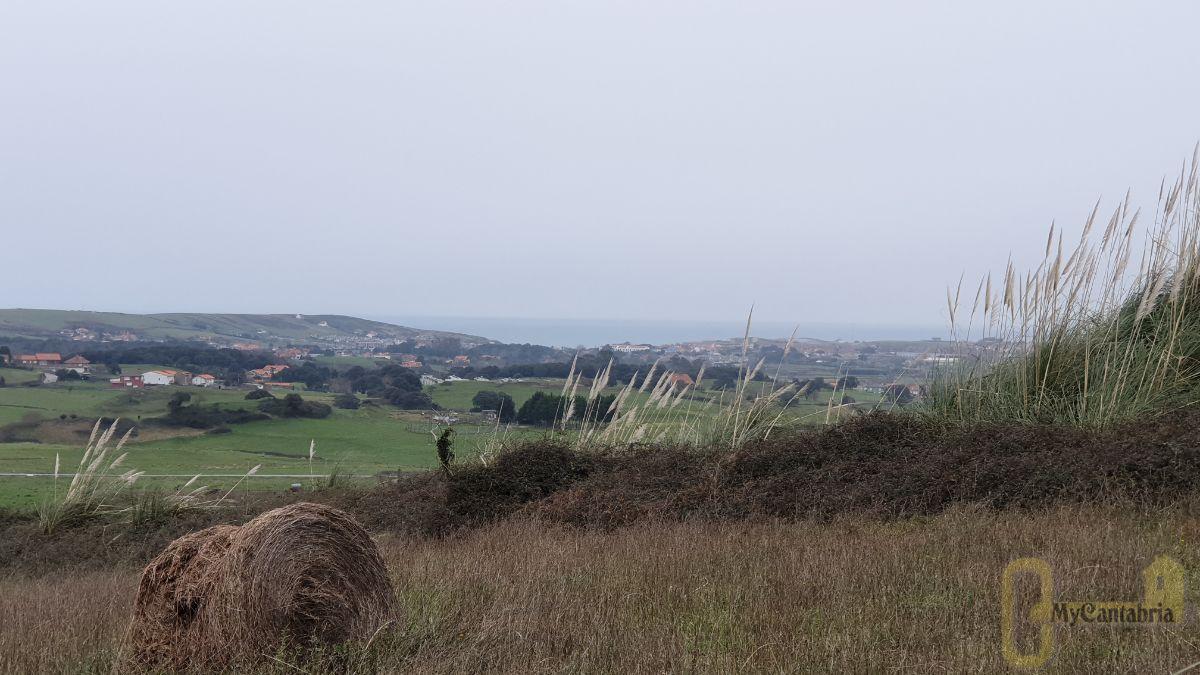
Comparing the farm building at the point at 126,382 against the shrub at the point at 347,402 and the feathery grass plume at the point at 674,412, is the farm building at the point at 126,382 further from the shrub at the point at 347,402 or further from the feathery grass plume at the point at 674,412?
the feathery grass plume at the point at 674,412

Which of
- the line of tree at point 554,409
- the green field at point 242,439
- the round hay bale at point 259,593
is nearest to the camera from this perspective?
the round hay bale at point 259,593

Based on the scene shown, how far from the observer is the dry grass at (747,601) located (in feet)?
12.8

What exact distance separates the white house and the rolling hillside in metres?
21.9

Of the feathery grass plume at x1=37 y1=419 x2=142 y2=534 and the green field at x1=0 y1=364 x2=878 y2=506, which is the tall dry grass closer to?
the green field at x1=0 y1=364 x2=878 y2=506

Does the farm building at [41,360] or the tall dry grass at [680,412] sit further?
the farm building at [41,360]

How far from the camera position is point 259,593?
416 cm

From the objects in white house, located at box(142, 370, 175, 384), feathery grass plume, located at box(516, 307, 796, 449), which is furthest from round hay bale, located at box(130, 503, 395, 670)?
white house, located at box(142, 370, 175, 384)

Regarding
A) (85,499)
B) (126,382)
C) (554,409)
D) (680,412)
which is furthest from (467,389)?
(85,499)

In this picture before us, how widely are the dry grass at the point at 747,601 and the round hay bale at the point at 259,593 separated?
199mm

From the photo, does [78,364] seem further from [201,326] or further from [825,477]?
[825,477]

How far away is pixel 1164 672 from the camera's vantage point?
331 centimetres

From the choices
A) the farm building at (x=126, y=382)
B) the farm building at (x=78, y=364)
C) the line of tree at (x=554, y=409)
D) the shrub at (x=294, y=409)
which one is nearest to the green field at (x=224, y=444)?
the shrub at (x=294, y=409)

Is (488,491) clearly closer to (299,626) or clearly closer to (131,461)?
(299,626)

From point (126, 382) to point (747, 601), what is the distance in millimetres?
28757
